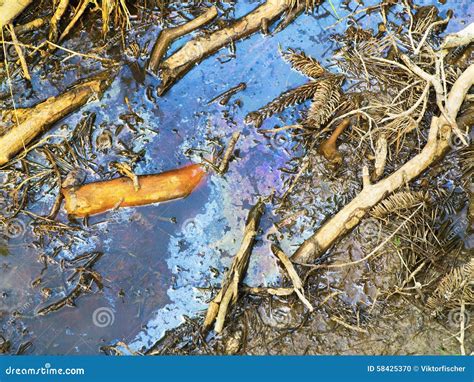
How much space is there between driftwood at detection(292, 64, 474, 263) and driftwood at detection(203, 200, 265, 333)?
1.03ft

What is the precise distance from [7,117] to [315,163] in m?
2.09

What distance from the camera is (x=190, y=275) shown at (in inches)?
147

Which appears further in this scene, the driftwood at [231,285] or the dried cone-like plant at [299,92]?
the dried cone-like plant at [299,92]

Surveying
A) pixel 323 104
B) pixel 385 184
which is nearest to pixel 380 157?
pixel 385 184

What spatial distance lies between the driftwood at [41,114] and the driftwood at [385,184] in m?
1.77

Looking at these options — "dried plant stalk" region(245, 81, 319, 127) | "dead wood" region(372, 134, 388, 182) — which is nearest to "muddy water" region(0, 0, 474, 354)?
"dried plant stalk" region(245, 81, 319, 127)

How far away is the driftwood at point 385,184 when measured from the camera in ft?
12.0

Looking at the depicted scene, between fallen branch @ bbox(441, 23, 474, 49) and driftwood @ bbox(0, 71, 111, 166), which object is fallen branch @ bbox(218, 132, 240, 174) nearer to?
driftwood @ bbox(0, 71, 111, 166)

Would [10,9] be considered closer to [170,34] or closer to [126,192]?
[170,34]

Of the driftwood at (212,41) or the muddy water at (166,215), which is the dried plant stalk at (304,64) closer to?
the muddy water at (166,215)

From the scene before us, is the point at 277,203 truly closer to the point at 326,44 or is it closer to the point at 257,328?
the point at 257,328

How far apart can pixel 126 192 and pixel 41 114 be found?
30.3 inches

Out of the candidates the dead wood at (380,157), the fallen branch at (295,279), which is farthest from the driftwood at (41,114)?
the dead wood at (380,157)

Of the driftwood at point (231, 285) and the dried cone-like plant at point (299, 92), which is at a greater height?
the dried cone-like plant at point (299, 92)
